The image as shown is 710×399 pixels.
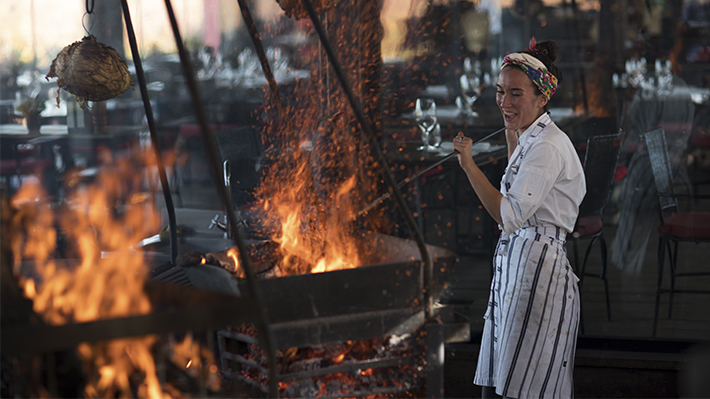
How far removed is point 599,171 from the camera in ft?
10.5

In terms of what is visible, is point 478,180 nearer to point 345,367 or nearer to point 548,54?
point 548,54

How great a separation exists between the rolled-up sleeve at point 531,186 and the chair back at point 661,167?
1569 mm

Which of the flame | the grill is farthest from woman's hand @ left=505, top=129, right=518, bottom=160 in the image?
the flame

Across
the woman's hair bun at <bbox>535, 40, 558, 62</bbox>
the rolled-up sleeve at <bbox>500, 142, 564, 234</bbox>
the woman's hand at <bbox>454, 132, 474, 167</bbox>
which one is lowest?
the rolled-up sleeve at <bbox>500, 142, 564, 234</bbox>

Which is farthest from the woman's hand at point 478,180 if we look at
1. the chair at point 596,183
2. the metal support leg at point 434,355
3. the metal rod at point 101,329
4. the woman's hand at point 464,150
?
the chair at point 596,183

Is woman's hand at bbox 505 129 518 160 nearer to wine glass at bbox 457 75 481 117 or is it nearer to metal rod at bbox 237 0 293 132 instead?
metal rod at bbox 237 0 293 132

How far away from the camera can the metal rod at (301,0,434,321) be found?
157 centimetres

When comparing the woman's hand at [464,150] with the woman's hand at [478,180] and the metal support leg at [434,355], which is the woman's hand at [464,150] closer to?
the woman's hand at [478,180]

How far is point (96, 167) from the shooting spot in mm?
5543

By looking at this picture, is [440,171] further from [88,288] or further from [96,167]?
[96,167]

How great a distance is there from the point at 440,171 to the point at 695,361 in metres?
3.01

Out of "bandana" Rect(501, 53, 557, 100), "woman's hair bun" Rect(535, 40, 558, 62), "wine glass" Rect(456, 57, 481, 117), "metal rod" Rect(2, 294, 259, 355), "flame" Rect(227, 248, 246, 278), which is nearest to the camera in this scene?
"metal rod" Rect(2, 294, 259, 355)

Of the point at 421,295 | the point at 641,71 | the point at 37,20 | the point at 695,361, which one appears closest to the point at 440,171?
the point at 641,71

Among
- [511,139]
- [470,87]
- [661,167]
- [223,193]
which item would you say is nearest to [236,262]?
[223,193]
